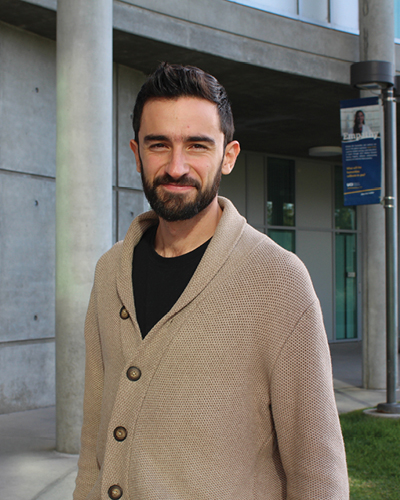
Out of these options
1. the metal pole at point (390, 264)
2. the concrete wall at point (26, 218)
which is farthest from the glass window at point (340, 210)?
the concrete wall at point (26, 218)

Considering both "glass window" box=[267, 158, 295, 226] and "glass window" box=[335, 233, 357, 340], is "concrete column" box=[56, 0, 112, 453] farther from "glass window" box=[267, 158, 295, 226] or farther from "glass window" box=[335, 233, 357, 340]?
"glass window" box=[335, 233, 357, 340]

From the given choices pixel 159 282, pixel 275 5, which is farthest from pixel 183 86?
pixel 275 5

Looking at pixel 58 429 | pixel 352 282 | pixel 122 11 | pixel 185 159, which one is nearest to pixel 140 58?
pixel 122 11

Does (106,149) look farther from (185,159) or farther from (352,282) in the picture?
(352,282)

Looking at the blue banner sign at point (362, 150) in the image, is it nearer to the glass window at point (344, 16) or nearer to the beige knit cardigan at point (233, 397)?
the glass window at point (344, 16)

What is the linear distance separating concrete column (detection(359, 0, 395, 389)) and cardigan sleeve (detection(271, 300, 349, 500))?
24.4 ft

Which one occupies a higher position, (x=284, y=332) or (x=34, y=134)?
(x=34, y=134)

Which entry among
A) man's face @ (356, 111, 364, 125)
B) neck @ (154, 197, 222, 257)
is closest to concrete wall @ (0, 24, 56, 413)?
man's face @ (356, 111, 364, 125)

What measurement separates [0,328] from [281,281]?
6.12 meters

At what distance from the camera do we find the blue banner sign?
24.7 ft

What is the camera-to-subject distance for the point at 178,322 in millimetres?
1644

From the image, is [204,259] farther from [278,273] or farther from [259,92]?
[259,92]

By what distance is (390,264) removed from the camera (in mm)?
7242

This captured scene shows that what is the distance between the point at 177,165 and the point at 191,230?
0.75ft
